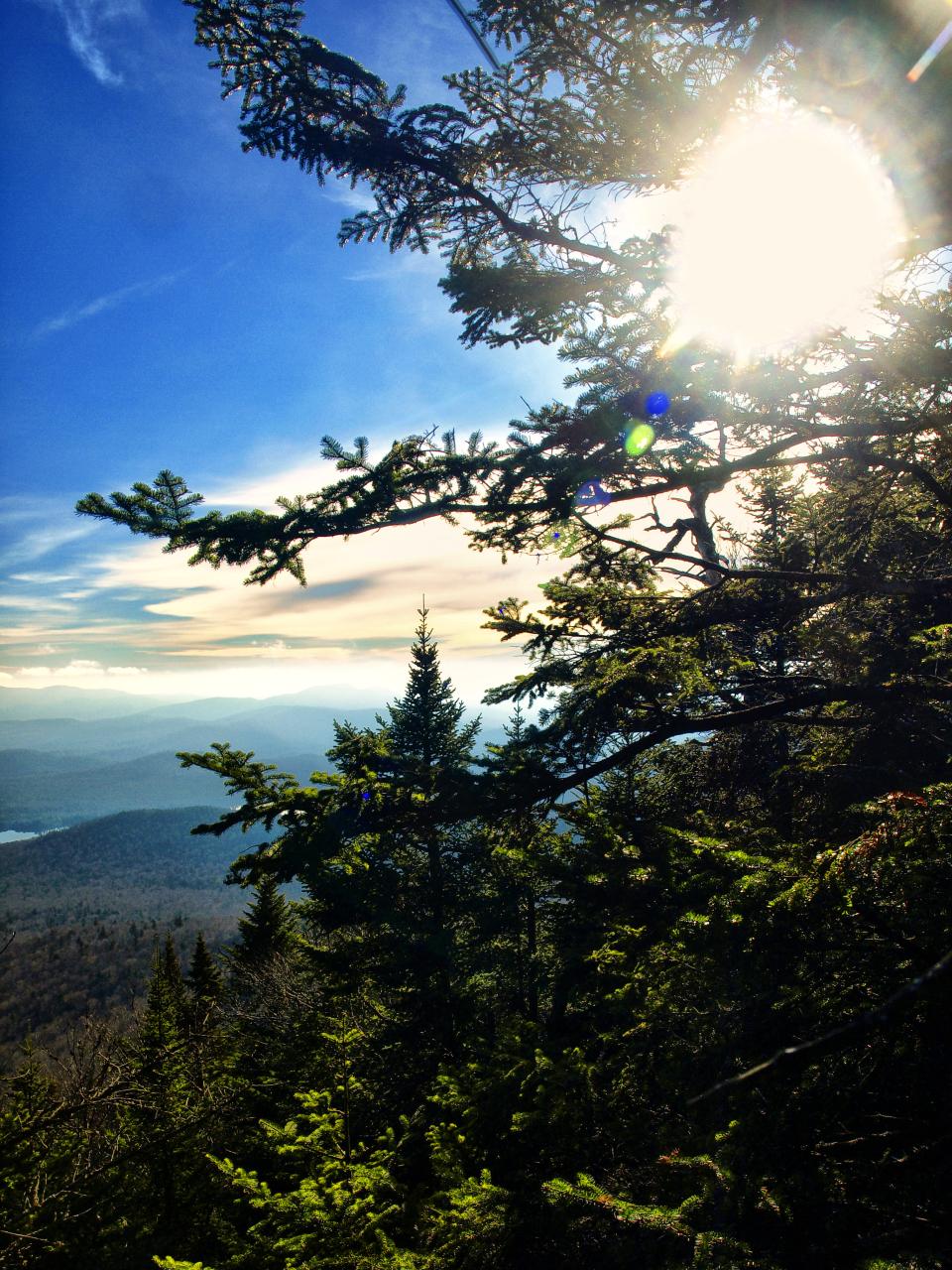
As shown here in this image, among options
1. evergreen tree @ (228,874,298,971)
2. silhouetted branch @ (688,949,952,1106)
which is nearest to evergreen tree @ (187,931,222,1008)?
evergreen tree @ (228,874,298,971)

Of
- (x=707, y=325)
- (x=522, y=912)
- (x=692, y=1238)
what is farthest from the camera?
(x=522, y=912)

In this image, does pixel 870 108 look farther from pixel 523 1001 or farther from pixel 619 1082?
pixel 523 1001

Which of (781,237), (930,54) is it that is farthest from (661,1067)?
(930,54)

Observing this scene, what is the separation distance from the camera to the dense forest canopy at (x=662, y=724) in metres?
3.22

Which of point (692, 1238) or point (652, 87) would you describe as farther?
point (652, 87)

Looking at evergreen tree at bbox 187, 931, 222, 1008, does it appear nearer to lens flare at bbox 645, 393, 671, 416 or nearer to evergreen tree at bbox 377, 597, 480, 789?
evergreen tree at bbox 377, 597, 480, 789

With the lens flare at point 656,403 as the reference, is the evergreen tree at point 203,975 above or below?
below

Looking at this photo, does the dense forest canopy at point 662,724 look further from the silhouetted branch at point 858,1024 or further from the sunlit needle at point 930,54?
the silhouetted branch at point 858,1024

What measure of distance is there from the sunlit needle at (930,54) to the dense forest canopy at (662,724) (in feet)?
0.16

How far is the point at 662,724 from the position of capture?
225 inches

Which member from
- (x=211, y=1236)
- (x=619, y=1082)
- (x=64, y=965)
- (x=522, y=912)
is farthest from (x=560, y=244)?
(x=64, y=965)

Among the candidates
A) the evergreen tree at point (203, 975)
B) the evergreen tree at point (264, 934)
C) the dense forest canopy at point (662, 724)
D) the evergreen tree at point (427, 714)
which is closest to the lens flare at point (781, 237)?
the dense forest canopy at point (662, 724)

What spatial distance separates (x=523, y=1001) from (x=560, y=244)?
646 inches

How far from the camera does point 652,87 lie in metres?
5.14
